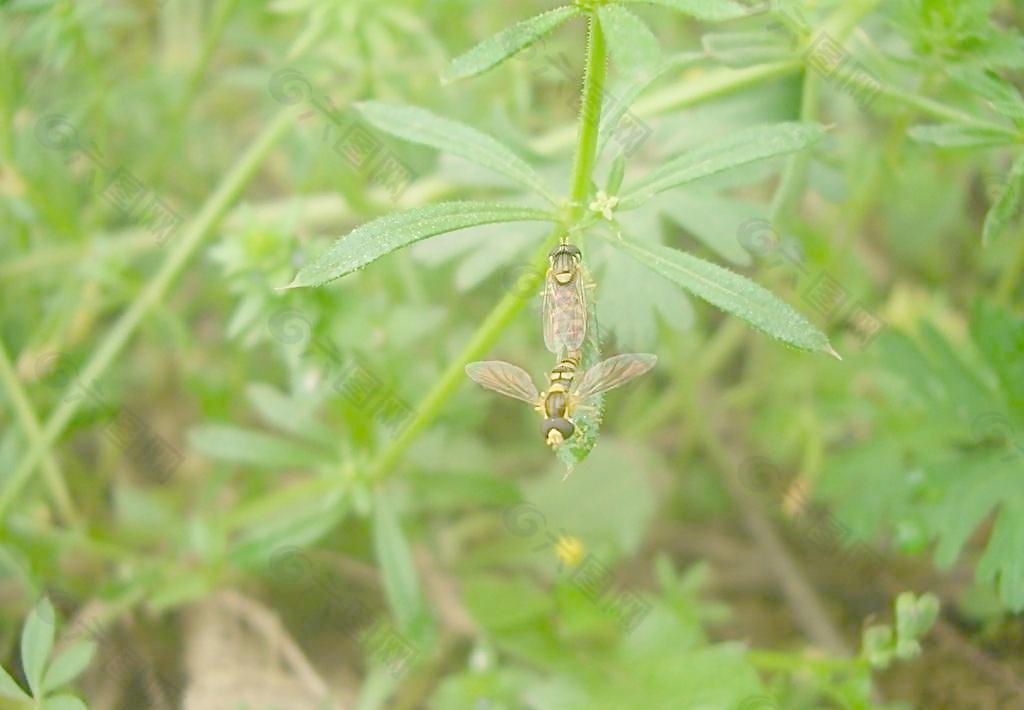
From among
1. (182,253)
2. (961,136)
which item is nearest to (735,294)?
(961,136)

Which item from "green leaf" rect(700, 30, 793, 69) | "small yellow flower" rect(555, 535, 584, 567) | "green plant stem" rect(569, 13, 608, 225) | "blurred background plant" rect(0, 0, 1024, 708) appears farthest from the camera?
"small yellow flower" rect(555, 535, 584, 567)

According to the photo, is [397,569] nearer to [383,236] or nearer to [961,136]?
[383,236]

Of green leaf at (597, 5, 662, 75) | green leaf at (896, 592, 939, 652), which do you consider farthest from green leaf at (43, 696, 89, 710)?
green leaf at (896, 592, 939, 652)

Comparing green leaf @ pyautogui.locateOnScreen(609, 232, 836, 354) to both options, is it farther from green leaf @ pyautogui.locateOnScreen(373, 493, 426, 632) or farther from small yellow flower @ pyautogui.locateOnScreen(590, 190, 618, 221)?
green leaf @ pyautogui.locateOnScreen(373, 493, 426, 632)

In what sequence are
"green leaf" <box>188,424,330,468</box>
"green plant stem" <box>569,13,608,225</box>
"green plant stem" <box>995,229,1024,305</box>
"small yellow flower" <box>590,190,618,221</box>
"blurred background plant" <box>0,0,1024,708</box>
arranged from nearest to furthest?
"green plant stem" <box>569,13,608,225</box>, "small yellow flower" <box>590,190,618,221</box>, "blurred background plant" <box>0,0,1024,708</box>, "green leaf" <box>188,424,330,468</box>, "green plant stem" <box>995,229,1024,305</box>

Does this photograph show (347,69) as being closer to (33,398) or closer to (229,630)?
(33,398)

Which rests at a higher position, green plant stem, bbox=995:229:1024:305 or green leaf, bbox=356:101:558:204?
green plant stem, bbox=995:229:1024:305
